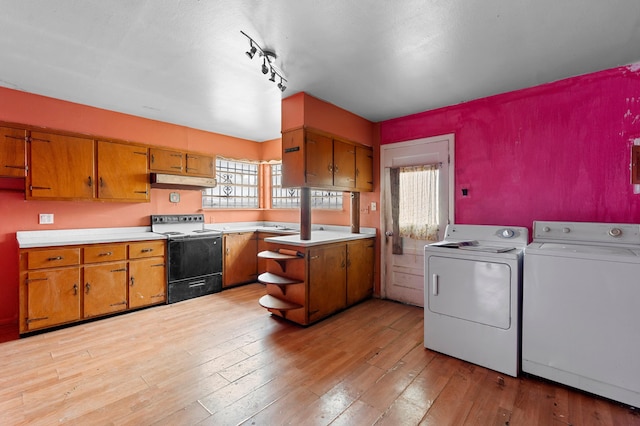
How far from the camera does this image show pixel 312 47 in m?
2.30

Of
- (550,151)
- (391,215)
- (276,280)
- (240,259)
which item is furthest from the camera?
(240,259)

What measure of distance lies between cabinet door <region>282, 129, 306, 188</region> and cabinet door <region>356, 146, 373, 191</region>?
3.35 ft

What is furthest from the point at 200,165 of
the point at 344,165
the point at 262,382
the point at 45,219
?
the point at 262,382

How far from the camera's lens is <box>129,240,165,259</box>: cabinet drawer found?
11.7 feet

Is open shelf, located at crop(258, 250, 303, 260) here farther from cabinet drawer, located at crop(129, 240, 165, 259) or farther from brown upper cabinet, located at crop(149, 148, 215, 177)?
brown upper cabinet, located at crop(149, 148, 215, 177)

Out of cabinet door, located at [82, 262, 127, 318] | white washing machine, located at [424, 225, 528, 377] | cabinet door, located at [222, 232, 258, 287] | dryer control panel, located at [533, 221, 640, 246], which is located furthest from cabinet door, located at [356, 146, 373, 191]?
cabinet door, located at [82, 262, 127, 318]

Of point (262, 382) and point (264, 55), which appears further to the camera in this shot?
point (264, 55)

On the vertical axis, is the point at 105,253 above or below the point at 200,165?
below

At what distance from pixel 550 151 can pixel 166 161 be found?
4710mm

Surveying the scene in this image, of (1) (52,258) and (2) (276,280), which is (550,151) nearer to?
(2) (276,280)

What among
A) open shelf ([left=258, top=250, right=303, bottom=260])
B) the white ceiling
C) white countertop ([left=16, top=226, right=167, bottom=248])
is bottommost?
open shelf ([left=258, top=250, right=303, bottom=260])

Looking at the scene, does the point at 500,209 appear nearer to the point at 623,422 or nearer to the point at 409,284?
the point at 409,284

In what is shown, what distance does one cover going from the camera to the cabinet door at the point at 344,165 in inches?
143

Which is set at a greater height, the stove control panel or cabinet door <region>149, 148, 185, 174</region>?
cabinet door <region>149, 148, 185, 174</region>
